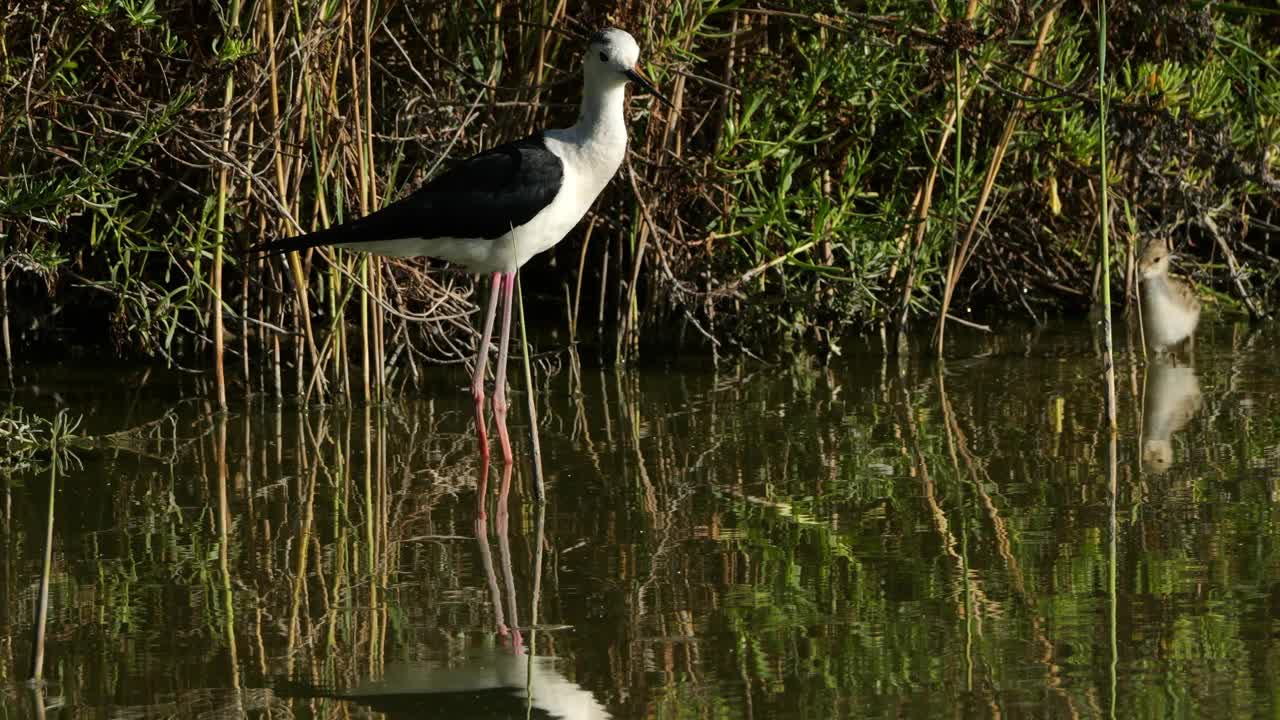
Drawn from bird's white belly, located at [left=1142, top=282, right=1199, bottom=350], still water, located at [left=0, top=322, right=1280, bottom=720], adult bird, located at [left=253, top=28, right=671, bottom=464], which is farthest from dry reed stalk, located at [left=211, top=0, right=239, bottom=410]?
bird's white belly, located at [left=1142, top=282, right=1199, bottom=350]

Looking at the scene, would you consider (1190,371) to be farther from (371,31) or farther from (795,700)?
(795,700)

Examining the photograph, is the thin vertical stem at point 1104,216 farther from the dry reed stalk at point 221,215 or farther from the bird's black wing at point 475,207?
the dry reed stalk at point 221,215

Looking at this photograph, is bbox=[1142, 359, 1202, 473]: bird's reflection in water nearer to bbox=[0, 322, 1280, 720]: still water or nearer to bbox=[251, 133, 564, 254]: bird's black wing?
bbox=[0, 322, 1280, 720]: still water

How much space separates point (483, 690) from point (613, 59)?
9.72ft

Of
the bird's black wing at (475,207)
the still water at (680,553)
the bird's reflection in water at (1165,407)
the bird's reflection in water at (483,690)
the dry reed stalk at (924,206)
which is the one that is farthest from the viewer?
the dry reed stalk at (924,206)

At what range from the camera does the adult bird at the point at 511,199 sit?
19.1 ft

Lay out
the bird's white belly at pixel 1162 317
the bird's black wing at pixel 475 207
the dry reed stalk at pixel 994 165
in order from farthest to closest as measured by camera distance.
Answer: the bird's white belly at pixel 1162 317, the dry reed stalk at pixel 994 165, the bird's black wing at pixel 475 207

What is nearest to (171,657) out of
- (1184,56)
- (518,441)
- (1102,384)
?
(518,441)

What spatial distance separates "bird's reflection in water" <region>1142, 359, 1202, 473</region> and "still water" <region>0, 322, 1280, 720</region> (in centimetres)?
2

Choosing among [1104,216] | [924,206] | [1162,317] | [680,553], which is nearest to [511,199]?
[680,553]

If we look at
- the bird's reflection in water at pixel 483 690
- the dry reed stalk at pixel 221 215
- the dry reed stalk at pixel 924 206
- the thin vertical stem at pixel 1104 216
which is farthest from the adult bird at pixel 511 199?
the bird's reflection in water at pixel 483 690

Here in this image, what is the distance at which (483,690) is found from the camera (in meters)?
3.52

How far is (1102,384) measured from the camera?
266 inches

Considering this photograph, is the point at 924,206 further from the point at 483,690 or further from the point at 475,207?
the point at 483,690
